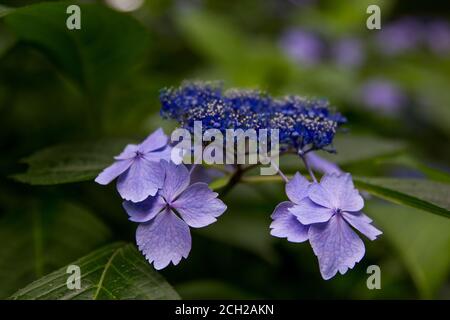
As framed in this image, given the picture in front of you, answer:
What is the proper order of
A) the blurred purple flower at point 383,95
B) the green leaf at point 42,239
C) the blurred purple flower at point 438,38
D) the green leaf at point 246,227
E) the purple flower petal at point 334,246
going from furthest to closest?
the blurred purple flower at point 438,38 → the blurred purple flower at point 383,95 → the green leaf at point 246,227 → the green leaf at point 42,239 → the purple flower petal at point 334,246

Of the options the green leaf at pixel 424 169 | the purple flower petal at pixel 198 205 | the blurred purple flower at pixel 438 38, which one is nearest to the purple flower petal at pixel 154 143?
the purple flower petal at pixel 198 205

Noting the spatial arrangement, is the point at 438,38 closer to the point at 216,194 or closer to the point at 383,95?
the point at 383,95

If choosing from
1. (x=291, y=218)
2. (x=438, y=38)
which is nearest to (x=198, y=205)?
(x=291, y=218)

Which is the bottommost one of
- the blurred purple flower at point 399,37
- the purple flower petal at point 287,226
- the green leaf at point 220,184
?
the purple flower petal at point 287,226

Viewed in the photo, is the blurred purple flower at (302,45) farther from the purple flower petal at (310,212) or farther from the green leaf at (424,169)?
the purple flower petal at (310,212)

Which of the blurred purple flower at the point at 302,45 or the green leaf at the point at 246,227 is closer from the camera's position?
the green leaf at the point at 246,227

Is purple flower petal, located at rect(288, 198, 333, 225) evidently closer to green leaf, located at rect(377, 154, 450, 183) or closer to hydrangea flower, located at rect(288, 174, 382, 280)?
hydrangea flower, located at rect(288, 174, 382, 280)
